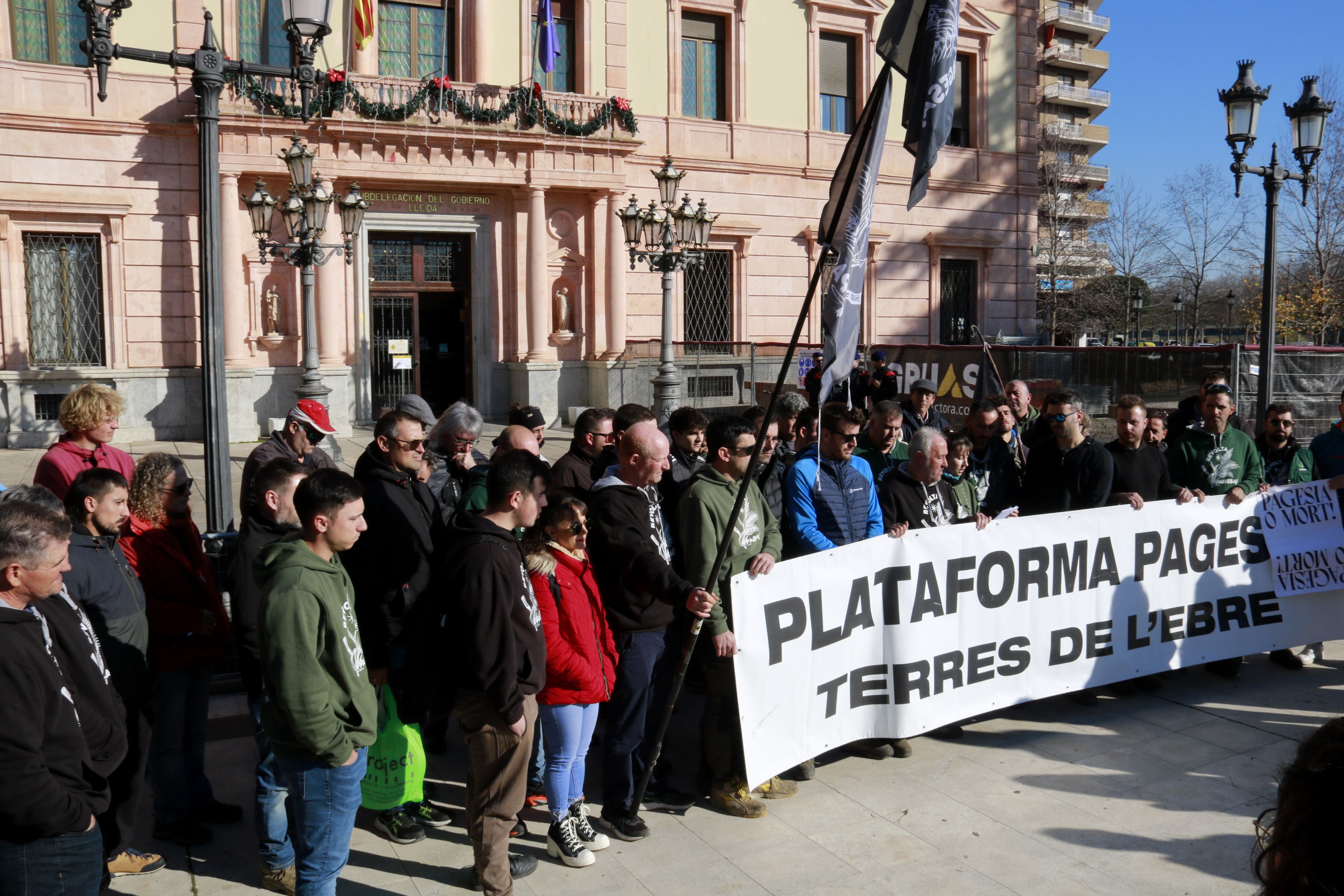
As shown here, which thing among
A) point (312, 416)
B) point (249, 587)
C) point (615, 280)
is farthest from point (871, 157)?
point (615, 280)

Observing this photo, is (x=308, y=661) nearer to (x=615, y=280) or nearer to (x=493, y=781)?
(x=493, y=781)

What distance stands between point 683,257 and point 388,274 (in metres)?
7.75

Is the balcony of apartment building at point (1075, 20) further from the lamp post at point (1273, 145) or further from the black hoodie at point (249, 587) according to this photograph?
the black hoodie at point (249, 587)

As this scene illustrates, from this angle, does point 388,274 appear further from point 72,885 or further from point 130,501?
point 72,885

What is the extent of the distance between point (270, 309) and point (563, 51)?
329 inches

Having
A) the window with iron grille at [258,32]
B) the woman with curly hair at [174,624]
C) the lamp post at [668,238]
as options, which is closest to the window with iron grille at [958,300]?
the lamp post at [668,238]

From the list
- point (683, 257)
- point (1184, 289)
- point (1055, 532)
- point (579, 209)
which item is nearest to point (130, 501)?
point (1055, 532)

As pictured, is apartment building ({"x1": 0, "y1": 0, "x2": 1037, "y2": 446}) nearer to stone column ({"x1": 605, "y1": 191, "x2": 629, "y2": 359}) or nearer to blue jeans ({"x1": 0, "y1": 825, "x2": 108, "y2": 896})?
stone column ({"x1": 605, "y1": 191, "x2": 629, "y2": 359})

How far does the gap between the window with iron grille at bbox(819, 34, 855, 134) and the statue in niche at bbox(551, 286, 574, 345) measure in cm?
793

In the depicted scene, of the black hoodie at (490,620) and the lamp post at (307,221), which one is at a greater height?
the lamp post at (307,221)

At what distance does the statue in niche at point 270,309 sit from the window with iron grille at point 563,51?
7.12 m

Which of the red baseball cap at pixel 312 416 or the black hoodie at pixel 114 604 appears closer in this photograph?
the black hoodie at pixel 114 604

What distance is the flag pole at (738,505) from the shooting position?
4.42 metres

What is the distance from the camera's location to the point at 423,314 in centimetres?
2316
